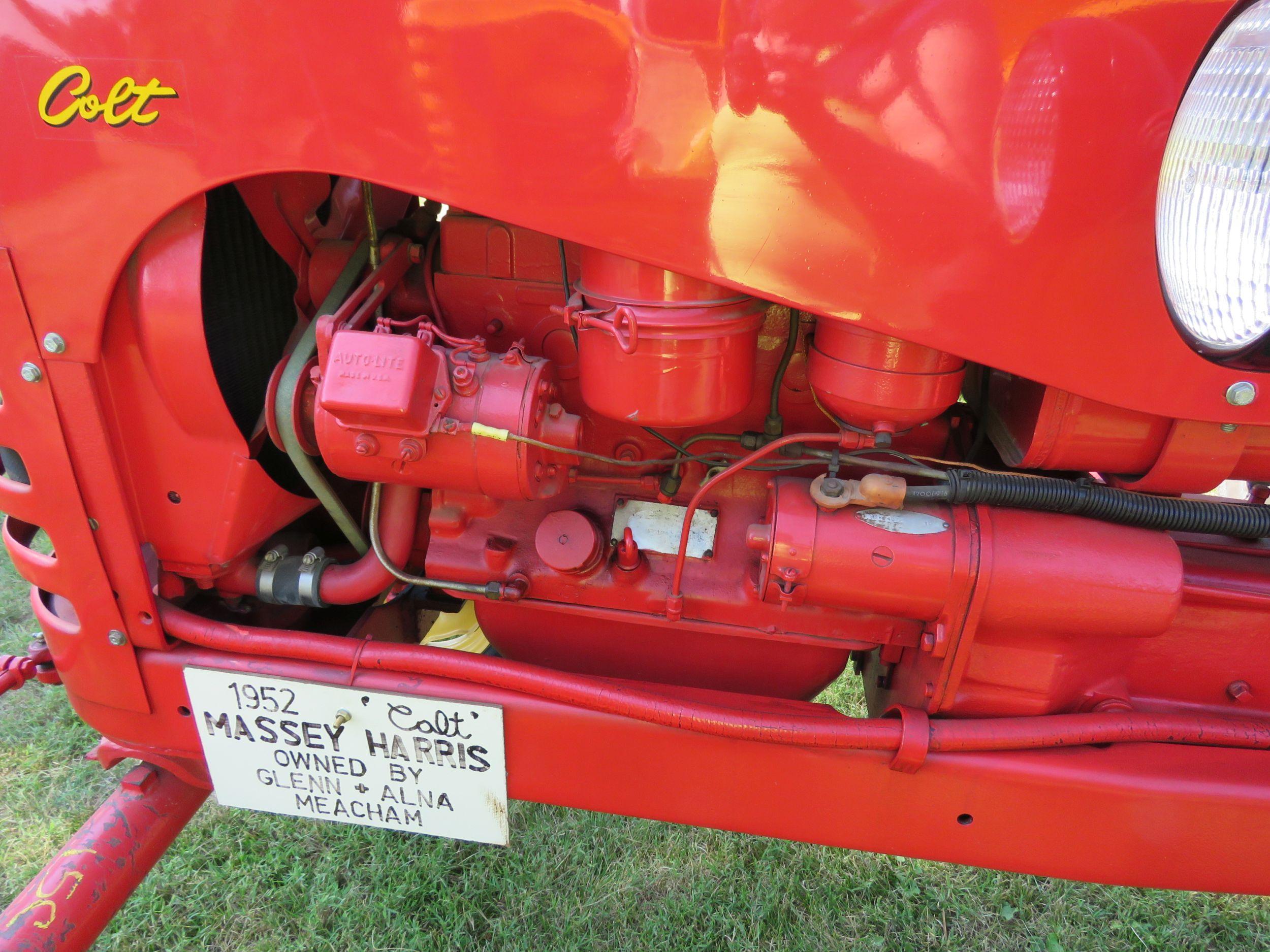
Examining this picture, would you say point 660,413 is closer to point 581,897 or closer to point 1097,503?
point 1097,503

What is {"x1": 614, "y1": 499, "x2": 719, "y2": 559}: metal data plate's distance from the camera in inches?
57.9

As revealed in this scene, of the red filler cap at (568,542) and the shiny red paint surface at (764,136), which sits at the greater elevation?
the shiny red paint surface at (764,136)

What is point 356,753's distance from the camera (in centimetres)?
143

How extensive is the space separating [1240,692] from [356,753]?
1.62 meters

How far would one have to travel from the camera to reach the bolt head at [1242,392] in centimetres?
101

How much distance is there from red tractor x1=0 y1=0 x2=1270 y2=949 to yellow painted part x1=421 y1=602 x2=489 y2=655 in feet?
2.41

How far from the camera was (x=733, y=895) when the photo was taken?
1859 mm

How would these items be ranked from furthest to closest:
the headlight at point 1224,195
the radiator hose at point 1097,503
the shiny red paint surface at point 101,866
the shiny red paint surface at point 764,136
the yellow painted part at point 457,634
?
the yellow painted part at point 457,634
the shiny red paint surface at point 101,866
the radiator hose at point 1097,503
the shiny red paint surface at point 764,136
the headlight at point 1224,195

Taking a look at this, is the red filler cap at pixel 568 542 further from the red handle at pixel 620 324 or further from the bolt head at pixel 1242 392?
the bolt head at pixel 1242 392

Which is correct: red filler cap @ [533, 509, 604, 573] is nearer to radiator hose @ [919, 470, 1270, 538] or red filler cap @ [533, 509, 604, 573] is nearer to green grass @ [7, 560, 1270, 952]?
radiator hose @ [919, 470, 1270, 538]

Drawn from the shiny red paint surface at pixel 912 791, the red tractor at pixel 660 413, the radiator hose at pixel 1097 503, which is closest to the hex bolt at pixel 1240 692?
the red tractor at pixel 660 413

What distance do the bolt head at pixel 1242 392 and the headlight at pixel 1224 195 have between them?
0.65 feet

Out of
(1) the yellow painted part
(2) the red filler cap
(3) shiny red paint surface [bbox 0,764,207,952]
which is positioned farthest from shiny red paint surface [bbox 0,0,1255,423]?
(1) the yellow painted part

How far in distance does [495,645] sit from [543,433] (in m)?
0.65
